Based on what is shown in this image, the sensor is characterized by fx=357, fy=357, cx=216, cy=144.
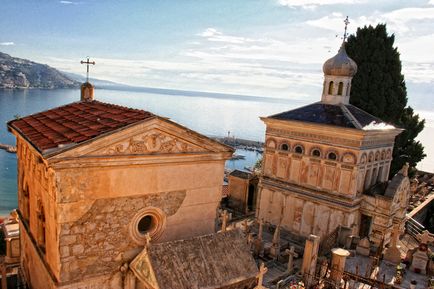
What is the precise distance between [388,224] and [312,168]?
508 cm

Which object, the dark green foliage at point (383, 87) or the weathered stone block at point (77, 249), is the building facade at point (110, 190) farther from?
the dark green foliage at point (383, 87)

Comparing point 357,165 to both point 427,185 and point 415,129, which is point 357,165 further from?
point 427,185

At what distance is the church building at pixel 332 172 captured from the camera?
18953 mm

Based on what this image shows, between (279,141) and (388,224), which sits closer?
(388,224)

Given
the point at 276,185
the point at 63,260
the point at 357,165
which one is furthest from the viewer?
the point at 276,185

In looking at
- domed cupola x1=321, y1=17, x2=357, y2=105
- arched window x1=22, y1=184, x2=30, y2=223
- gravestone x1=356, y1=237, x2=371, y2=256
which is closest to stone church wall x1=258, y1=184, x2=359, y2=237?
gravestone x1=356, y1=237, x2=371, y2=256

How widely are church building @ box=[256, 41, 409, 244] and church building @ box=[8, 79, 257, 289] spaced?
1034 cm

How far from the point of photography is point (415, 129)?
31.0 metres

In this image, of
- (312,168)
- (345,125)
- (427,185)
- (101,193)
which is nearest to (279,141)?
(312,168)

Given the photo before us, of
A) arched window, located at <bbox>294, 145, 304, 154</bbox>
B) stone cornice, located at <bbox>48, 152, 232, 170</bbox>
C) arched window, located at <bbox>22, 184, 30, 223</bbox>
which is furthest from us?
arched window, located at <bbox>294, 145, 304, 154</bbox>

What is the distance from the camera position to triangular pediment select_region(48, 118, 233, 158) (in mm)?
8336

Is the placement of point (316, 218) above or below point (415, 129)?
below

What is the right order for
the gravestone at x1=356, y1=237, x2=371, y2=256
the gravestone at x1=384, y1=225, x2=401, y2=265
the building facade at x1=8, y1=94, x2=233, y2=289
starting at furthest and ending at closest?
the gravestone at x1=356, y1=237, x2=371, y2=256 < the gravestone at x1=384, y1=225, x2=401, y2=265 < the building facade at x1=8, y1=94, x2=233, y2=289

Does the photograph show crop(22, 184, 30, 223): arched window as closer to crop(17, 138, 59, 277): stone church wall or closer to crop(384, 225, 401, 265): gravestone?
crop(17, 138, 59, 277): stone church wall
